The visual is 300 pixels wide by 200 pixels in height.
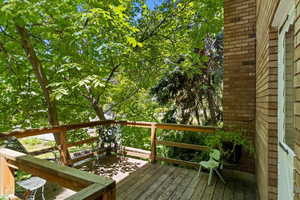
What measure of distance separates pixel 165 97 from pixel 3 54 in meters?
4.72

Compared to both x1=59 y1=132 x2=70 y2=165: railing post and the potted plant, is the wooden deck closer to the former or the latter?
the potted plant

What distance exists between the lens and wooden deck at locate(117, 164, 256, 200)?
263cm

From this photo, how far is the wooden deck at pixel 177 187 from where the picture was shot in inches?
104

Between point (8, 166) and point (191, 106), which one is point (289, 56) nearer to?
point (8, 166)

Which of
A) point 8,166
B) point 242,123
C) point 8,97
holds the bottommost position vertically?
point 8,166

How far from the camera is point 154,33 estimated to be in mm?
4715

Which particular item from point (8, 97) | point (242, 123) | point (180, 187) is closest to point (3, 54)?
point (8, 97)

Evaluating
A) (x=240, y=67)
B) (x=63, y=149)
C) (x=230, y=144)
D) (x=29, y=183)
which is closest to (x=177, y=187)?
(x=230, y=144)

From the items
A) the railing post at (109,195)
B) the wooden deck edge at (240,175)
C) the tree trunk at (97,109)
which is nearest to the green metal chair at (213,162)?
the wooden deck edge at (240,175)

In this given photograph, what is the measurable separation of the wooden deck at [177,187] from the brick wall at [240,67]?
0.58 metres

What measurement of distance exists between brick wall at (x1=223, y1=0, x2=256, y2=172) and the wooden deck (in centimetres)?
58

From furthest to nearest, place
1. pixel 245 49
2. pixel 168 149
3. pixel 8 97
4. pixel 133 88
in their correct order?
pixel 133 88 < pixel 168 149 < pixel 8 97 < pixel 245 49

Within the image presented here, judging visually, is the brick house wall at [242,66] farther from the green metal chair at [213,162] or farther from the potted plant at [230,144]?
the green metal chair at [213,162]

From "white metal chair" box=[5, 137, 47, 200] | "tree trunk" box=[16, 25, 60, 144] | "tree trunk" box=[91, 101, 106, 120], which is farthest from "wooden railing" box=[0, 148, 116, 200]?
"tree trunk" box=[91, 101, 106, 120]
